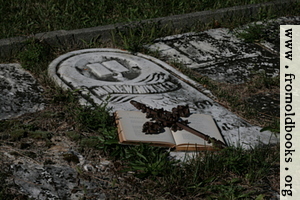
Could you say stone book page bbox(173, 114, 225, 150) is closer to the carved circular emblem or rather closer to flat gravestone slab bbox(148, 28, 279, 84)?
the carved circular emblem

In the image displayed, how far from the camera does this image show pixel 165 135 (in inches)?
130

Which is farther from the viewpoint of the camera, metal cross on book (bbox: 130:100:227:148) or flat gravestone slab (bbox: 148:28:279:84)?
flat gravestone slab (bbox: 148:28:279:84)

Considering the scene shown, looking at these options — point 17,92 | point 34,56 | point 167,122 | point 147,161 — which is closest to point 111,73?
point 34,56

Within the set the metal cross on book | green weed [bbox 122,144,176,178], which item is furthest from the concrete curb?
green weed [bbox 122,144,176,178]

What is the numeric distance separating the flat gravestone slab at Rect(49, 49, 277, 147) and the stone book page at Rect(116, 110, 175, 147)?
0.31 metres

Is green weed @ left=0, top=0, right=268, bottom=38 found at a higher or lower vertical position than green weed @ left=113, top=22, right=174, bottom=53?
higher

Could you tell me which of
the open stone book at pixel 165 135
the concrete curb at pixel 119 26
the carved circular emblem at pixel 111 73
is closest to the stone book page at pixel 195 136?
the open stone book at pixel 165 135

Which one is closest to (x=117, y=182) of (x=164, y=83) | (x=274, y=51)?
(x=164, y=83)

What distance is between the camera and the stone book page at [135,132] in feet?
10.4

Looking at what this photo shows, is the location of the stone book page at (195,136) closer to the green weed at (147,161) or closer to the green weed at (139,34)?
the green weed at (147,161)

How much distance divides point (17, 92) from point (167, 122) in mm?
1328

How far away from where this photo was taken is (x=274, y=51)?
5328 millimetres

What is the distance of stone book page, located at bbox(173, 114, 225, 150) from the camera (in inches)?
129

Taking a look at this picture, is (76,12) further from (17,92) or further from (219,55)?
(17,92)
